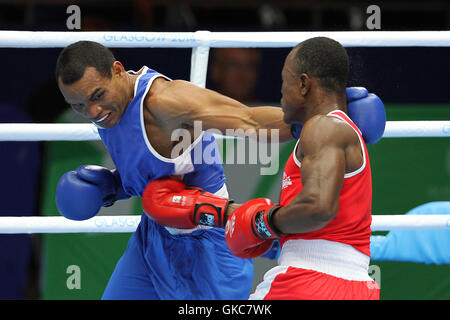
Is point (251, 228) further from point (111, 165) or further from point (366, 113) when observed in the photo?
point (111, 165)

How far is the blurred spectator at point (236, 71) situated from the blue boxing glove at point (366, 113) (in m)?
1.45

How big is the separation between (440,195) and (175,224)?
1827 mm

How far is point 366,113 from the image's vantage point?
6.59 feet

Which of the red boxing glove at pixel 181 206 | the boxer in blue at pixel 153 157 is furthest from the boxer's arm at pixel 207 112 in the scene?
the red boxing glove at pixel 181 206

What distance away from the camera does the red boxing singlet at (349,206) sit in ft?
5.86

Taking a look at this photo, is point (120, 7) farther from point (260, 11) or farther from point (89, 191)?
point (89, 191)

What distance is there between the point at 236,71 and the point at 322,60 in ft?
5.54

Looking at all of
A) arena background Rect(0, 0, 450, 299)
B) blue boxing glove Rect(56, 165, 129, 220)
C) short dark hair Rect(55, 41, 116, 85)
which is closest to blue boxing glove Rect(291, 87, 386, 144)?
short dark hair Rect(55, 41, 116, 85)

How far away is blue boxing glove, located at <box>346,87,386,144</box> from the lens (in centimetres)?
201

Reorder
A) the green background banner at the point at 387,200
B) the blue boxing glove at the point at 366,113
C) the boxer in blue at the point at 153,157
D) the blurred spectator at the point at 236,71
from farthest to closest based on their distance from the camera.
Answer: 1. the blurred spectator at the point at 236,71
2. the green background banner at the point at 387,200
3. the boxer in blue at the point at 153,157
4. the blue boxing glove at the point at 366,113

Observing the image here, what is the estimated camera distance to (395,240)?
3.04 m

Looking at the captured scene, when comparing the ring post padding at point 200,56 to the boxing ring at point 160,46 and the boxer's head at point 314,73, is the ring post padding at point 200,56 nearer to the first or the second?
the boxing ring at point 160,46

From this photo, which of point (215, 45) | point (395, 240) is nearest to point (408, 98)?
point (395, 240)

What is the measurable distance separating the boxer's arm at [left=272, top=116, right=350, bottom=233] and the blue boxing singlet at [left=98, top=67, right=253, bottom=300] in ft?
1.81
